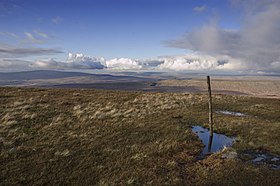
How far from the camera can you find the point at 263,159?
12.3 m

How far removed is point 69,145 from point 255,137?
12.5 m

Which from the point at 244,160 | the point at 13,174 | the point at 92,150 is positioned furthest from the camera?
→ the point at 92,150

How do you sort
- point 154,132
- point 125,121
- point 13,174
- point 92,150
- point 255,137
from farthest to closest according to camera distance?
point 125,121, point 154,132, point 255,137, point 92,150, point 13,174

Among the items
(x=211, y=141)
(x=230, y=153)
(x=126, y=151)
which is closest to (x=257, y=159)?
(x=230, y=153)

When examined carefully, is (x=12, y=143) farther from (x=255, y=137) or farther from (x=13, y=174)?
(x=255, y=137)

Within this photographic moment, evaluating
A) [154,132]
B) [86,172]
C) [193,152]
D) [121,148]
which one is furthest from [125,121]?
[86,172]

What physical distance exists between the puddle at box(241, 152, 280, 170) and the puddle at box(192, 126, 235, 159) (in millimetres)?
1817

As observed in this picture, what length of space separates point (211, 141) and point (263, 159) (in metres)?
3.95

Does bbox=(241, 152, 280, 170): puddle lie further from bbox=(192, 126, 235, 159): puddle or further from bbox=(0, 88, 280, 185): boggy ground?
bbox=(192, 126, 235, 159): puddle

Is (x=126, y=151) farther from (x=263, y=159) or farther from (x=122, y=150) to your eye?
(x=263, y=159)

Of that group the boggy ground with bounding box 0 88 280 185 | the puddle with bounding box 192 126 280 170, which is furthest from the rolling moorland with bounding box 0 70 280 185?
the puddle with bounding box 192 126 280 170

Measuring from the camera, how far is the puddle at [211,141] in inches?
554

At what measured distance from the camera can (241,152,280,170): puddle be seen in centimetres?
1159

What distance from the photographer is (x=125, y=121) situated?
20859 millimetres
